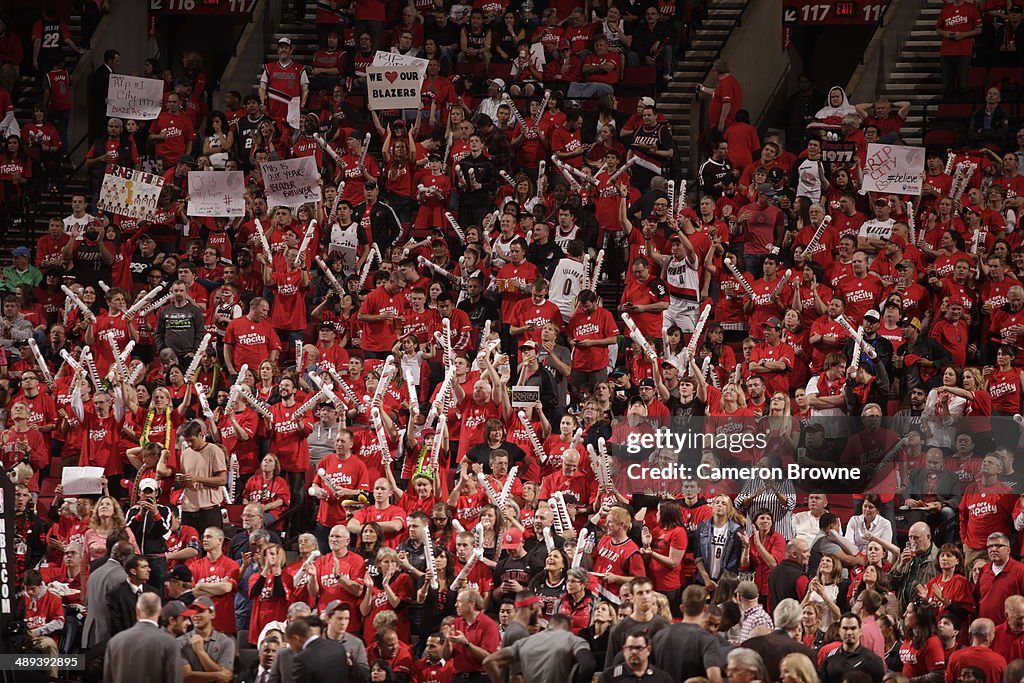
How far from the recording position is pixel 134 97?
910 inches

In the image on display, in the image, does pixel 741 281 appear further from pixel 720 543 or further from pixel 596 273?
pixel 720 543

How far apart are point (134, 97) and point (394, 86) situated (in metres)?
3.68

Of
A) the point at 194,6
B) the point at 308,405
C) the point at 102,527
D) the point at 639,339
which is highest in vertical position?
the point at 194,6

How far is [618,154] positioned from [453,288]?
3.22 meters

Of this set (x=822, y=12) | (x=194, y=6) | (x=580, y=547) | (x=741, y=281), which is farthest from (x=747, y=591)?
(x=194, y=6)

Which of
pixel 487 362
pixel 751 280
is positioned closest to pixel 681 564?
pixel 487 362

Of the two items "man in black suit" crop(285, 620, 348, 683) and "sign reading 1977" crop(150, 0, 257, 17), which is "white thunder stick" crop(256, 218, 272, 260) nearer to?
"sign reading 1977" crop(150, 0, 257, 17)

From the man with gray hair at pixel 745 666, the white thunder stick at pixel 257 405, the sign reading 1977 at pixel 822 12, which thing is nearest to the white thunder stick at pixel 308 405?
the white thunder stick at pixel 257 405

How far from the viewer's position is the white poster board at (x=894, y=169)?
20.7 meters

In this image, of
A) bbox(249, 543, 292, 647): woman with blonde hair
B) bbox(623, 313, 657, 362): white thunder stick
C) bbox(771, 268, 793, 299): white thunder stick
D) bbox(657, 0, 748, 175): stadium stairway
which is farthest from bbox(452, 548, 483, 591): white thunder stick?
bbox(657, 0, 748, 175): stadium stairway

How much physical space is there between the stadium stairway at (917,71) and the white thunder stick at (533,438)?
958 cm

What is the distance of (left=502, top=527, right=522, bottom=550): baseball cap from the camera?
1506cm

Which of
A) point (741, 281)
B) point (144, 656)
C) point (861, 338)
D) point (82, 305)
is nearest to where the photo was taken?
point (144, 656)

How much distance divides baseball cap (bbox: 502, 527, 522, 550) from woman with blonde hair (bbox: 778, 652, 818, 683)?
188 inches
